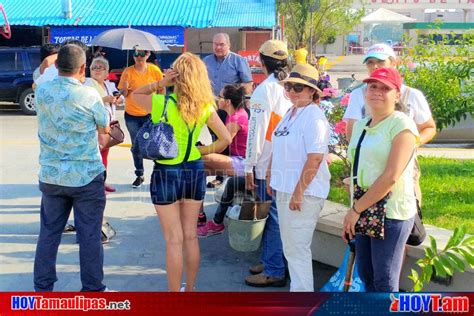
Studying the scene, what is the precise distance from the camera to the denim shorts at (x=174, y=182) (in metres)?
4.22

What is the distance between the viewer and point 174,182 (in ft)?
13.9

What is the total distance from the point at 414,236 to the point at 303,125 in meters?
1.01

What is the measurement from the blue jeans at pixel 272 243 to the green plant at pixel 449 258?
132 cm

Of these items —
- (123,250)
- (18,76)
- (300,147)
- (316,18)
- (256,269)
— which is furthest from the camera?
(316,18)

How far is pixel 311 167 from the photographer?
13.1 feet

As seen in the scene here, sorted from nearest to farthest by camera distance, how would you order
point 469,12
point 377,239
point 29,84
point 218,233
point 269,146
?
point 377,239, point 269,146, point 218,233, point 29,84, point 469,12

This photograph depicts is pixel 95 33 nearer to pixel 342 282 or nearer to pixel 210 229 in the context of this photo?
pixel 210 229

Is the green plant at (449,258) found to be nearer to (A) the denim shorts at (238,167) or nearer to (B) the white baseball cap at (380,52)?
(B) the white baseball cap at (380,52)

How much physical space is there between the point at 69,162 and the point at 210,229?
7.59 feet

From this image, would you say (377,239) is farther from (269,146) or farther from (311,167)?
(269,146)

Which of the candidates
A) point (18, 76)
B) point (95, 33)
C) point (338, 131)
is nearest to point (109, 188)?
point (338, 131)

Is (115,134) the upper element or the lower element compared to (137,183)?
upper

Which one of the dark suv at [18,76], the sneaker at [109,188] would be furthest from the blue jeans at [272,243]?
the dark suv at [18,76]

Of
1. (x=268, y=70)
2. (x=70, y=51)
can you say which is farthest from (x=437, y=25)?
(x=70, y=51)
